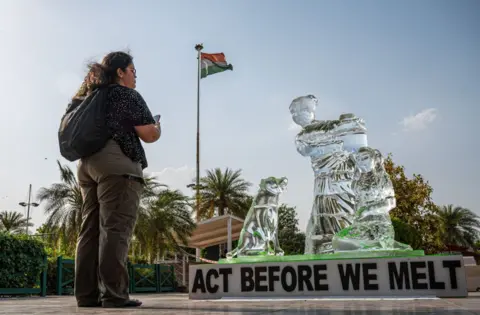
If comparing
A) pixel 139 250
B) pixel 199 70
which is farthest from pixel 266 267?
pixel 199 70

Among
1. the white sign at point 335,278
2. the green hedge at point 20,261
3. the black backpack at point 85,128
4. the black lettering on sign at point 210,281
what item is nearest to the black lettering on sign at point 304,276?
the white sign at point 335,278

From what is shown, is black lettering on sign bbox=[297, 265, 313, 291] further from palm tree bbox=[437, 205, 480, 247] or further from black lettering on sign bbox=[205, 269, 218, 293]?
palm tree bbox=[437, 205, 480, 247]

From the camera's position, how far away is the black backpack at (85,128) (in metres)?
2.79

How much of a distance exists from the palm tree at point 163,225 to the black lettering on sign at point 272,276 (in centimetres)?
1713

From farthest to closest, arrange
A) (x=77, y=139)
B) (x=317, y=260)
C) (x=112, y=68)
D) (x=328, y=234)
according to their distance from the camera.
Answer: (x=328, y=234)
(x=317, y=260)
(x=112, y=68)
(x=77, y=139)

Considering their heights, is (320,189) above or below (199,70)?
below

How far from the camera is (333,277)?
3873 millimetres

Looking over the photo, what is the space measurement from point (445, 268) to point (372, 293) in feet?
2.01

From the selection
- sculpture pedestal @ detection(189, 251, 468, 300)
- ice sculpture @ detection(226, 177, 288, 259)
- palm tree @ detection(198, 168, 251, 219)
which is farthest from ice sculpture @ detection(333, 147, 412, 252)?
palm tree @ detection(198, 168, 251, 219)

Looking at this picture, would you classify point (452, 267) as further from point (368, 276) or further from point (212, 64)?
point (212, 64)

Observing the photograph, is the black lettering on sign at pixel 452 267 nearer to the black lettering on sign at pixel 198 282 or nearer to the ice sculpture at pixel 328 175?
the ice sculpture at pixel 328 175

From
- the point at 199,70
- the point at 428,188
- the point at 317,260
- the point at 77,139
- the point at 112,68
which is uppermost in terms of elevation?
the point at 199,70

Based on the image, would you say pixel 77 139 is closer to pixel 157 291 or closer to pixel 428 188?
pixel 157 291

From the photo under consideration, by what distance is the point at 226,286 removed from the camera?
4.27 m
